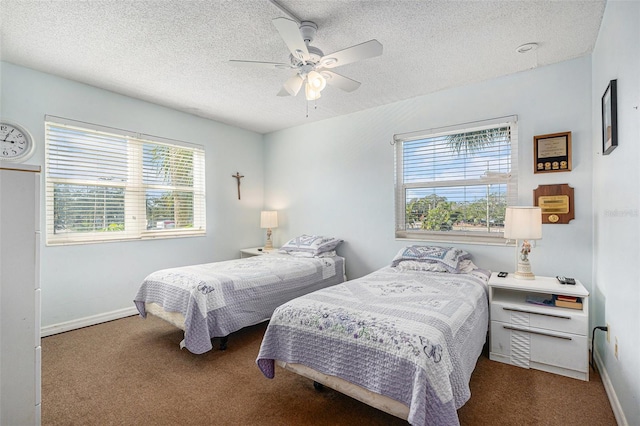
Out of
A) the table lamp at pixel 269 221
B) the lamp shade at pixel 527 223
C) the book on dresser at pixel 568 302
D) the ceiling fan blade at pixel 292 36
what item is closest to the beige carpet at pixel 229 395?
the book on dresser at pixel 568 302

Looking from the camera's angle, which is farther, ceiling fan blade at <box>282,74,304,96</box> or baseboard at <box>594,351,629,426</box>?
ceiling fan blade at <box>282,74,304,96</box>

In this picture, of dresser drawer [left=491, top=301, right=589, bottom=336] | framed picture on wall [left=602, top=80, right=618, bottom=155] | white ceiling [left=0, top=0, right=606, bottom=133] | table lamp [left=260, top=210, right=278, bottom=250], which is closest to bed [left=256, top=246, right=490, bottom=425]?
dresser drawer [left=491, top=301, right=589, bottom=336]

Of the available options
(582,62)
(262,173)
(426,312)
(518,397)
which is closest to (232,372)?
(426,312)

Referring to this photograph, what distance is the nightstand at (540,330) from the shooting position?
2189 mm

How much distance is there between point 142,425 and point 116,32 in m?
2.67

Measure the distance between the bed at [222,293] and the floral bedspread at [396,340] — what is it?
2.43ft

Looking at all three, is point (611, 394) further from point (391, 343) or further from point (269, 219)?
point (269, 219)

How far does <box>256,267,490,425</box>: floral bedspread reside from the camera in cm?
148

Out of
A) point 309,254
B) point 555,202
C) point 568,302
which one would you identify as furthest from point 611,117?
point 309,254

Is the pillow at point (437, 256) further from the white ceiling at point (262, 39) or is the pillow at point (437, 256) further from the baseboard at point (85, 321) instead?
the baseboard at point (85, 321)

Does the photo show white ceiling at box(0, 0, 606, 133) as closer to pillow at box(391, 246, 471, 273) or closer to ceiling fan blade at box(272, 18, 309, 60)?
ceiling fan blade at box(272, 18, 309, 60)

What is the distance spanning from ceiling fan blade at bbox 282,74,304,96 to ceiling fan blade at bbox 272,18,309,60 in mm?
247

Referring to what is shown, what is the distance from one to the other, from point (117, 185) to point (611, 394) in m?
4.64

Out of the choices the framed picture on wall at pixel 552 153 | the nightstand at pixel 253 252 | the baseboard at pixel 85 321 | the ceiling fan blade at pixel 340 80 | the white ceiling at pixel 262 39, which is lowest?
the baseboard at pixel 85 321
